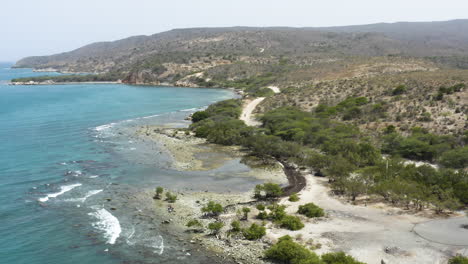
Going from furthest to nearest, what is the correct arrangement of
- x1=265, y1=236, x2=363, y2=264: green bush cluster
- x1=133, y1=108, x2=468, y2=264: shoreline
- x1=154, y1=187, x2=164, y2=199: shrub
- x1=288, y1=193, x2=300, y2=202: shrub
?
x1=154, y1=187, x2=164, y2=199: shrub < x1=288, y1=193, x2=300, y2=202: shrub < x1=133, y1=108, x2=468, y2=264: shoreline < x1=265, y1=236, x2=363, y2=264: green bush cluster

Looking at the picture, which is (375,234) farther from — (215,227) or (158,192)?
(158,192)

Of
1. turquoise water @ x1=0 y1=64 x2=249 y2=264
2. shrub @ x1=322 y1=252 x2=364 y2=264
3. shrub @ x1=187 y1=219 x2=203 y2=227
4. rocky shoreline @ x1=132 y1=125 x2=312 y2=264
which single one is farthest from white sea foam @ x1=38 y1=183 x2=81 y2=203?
shrub @ x1=322 y1=252 x2=364 y2=264

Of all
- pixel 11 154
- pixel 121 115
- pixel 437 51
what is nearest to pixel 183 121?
pixel 121 115

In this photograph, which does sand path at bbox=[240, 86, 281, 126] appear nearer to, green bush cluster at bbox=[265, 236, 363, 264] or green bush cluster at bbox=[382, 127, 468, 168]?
green bush cluster at bbox=[382, 127, 468, 168]

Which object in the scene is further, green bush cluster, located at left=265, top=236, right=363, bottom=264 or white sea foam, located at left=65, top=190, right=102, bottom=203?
white sea foam, located at left=65, top=190, right=102, bottom=203

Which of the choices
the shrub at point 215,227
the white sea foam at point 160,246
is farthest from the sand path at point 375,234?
the white sea foam at point 160,246

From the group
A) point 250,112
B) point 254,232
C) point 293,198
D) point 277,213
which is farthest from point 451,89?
point 254,232
